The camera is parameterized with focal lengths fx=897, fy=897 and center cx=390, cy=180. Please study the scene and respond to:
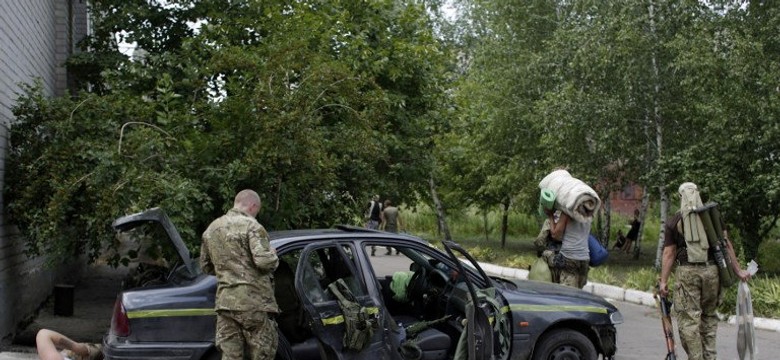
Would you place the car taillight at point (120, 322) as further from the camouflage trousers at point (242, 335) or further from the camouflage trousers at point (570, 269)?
the camouflage trousers at point (570, 269)

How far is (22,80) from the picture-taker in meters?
12.0

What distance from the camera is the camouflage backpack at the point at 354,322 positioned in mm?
6590

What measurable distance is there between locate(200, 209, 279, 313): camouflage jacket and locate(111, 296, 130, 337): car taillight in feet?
2.20

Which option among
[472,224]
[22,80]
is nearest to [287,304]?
[22,80]

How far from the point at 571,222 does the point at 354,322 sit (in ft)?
11.4

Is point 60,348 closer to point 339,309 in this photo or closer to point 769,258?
point 339,309

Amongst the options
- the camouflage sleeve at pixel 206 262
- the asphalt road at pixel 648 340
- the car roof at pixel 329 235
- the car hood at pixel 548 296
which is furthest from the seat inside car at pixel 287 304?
the asphalt road at pixel 648 340

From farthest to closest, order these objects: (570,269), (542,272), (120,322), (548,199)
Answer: (542,272), (570,269), (548,199), (120,322)

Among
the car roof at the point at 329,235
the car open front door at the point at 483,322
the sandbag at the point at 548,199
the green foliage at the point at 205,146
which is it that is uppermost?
the green foliage at the point at 205,146

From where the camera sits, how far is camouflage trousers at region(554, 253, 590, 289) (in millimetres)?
9359

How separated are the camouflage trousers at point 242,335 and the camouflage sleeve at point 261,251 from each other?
0.34 m

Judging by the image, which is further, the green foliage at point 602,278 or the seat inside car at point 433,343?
the green foliage at point 602,278

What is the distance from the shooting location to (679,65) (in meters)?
16.8

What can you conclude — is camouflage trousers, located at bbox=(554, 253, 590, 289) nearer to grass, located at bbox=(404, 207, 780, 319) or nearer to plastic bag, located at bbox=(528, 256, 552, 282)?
plastic bag, located at bbox=(528, 256, 552, 282)
